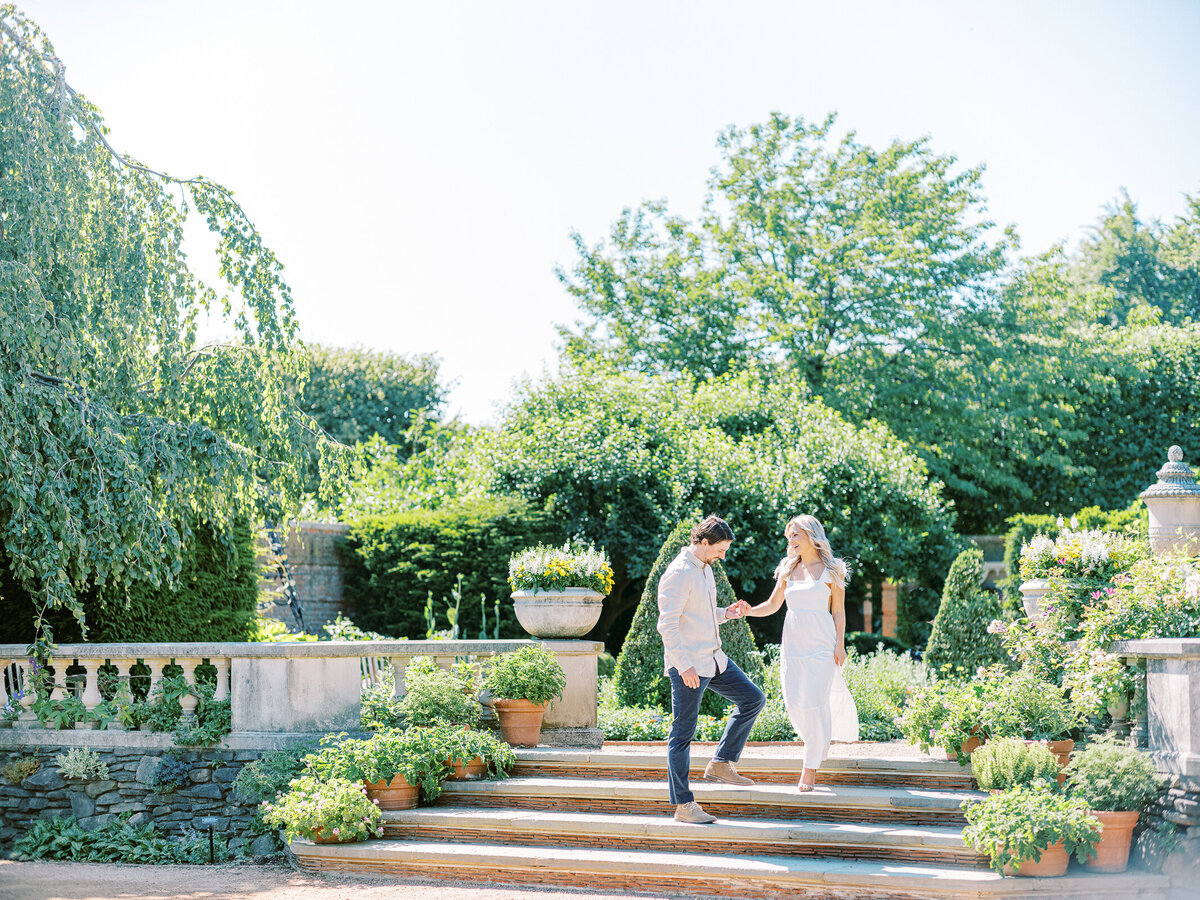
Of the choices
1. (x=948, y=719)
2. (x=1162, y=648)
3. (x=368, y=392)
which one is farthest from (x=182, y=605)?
(x=368, y=392)

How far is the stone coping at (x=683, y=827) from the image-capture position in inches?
235

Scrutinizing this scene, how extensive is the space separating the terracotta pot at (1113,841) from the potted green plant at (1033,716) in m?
0.88

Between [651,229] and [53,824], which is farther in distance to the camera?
[651,229]

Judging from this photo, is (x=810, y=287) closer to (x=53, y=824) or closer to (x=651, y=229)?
(x=651, y=229)

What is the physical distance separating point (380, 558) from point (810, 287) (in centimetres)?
1100

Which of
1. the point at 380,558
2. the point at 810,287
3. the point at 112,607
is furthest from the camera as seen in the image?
the point at 810,287

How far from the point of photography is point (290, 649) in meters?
7.37

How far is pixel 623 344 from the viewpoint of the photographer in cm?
2336

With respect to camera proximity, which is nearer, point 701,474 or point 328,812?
point 328,812

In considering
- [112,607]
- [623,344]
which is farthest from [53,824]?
[623,344]

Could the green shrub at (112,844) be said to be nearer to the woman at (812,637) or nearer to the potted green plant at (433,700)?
the potted green plant at (433,700)

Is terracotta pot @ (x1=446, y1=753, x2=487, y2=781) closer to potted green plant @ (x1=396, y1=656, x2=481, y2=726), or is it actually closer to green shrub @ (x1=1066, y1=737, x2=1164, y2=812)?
potted green plant @ (x1=396, y1=656, x2=481, y2=726)

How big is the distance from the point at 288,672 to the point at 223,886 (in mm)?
1500

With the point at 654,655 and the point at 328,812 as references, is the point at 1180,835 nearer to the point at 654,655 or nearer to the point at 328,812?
the point at 328,812
